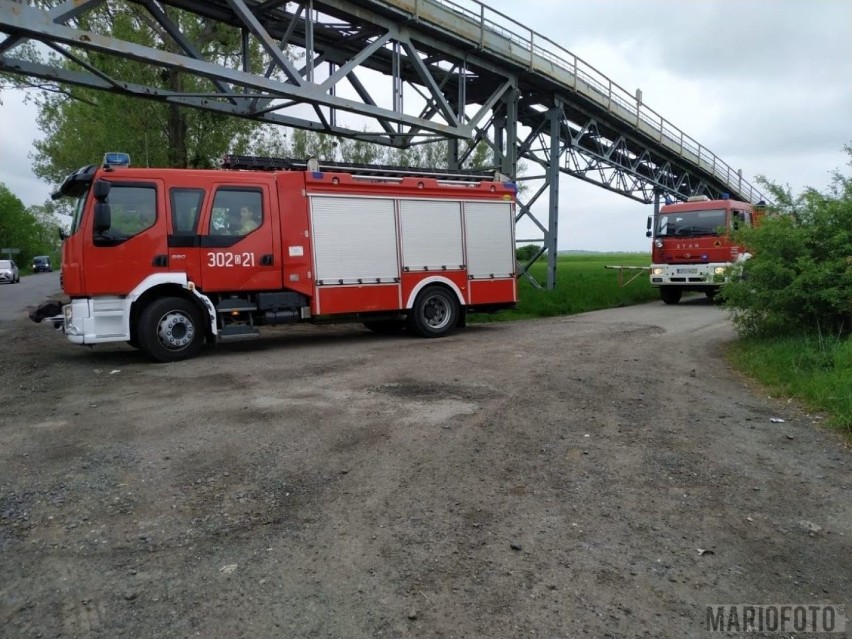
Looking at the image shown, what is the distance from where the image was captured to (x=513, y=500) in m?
4.11

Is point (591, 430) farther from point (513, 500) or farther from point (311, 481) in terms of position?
point (311, 481)

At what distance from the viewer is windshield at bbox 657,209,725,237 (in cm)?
1756

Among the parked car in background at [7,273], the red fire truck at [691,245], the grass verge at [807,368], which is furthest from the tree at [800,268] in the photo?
the parked car in background at [7,273]

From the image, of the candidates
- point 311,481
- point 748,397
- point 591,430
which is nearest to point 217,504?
point 311,481

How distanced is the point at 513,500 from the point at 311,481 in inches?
55.8

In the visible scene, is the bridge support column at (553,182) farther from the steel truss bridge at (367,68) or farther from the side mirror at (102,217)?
the side mirror at (102,217)

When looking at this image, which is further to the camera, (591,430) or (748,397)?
(748,397)

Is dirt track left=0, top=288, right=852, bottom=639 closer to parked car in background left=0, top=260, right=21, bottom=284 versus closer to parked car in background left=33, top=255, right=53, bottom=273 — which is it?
parked car in background left=0, top=260, right=21, bottom=284

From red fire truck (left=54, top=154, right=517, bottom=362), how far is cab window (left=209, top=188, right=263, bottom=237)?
0.05 feet

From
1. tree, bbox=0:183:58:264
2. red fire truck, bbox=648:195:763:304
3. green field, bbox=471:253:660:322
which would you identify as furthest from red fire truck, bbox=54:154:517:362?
tree, bbox=0:183:58:264

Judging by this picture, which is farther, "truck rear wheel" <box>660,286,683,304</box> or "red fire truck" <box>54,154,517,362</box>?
"truck rear wheel" <box>660,286,683,304</box>

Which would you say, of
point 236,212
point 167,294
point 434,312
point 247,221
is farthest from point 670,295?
point 167,294

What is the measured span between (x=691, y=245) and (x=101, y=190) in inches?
593

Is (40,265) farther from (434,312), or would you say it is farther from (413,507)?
(413,507)
